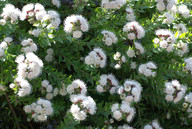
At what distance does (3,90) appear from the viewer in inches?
101

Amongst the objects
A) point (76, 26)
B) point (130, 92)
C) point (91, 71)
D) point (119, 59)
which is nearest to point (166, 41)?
point (119, 59)

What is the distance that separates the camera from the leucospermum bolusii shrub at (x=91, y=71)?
258 centimetres

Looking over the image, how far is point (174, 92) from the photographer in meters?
2.81

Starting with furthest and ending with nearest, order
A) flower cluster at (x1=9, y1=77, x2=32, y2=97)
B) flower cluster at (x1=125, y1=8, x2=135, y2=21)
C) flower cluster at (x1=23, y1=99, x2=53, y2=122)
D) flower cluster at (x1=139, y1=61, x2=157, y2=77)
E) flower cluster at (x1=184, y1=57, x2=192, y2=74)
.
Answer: flower cluster at (x1=125, y1=8, x2=135, y2=21) → flower cluster at (x1=184, y1=57, x2=192, y2=74) → flower cluster at (x1=139, y1=61, x2=157, y2=77) → flower cluster at (x1=23, y1=99, x2=53, y2=122) → flower cluster at (x1=9, y1=77, x2=32, y2=97)

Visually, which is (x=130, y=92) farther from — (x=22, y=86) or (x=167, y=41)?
→ (x=22, y=86)

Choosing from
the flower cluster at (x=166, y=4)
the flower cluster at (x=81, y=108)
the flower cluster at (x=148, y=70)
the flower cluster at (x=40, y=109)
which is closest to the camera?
the flower cluster at (x=81, y=108)

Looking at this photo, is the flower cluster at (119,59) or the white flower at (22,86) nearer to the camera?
the white flower at (22,86)

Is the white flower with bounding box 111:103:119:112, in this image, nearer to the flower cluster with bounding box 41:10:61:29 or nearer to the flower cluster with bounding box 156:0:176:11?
the flower cluster with bounding box 41:10:61:29

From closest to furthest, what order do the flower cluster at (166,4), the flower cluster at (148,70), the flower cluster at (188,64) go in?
Answer: the flower cluster at (148,70), the flower cluster at (188,64), the flower cluster at (166,4)

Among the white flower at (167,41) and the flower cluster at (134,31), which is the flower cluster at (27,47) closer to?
the flower cluster at (134,31)

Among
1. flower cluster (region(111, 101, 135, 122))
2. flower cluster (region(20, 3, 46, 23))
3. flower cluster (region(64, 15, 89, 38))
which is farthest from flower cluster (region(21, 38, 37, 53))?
flower cluster (region(111, 101, 135, 122))

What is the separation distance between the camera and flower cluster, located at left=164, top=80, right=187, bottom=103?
109 inches

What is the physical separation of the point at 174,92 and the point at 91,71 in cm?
99

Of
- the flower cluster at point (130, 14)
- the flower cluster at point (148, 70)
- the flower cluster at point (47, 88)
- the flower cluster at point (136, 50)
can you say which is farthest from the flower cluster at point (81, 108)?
the flower cluster at point (130, 14)
